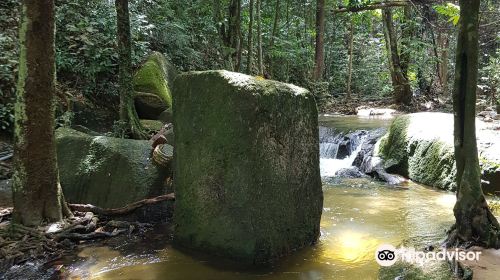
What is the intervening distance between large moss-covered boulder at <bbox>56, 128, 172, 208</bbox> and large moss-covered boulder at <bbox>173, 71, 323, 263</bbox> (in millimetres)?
1056

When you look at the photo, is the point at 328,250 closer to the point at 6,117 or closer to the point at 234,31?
the point at 6,117

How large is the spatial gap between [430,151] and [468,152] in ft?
12.0

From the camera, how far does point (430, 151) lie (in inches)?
294

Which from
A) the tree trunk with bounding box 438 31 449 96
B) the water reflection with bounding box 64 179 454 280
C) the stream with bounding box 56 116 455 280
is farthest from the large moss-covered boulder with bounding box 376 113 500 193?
the tree trunk with bounding box 438 31 449 96

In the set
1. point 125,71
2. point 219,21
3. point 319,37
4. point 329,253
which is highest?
point 319,37

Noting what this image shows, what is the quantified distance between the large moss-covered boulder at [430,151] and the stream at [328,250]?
0.64 m

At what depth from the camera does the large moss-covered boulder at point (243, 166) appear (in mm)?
3783

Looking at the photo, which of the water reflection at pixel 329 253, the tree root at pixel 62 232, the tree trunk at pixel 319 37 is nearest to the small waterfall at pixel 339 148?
the water reflection at pixel 329 253

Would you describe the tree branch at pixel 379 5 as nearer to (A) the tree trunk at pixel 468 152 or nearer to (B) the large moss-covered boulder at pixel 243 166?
(A) the tree trunk at pixel 468 152

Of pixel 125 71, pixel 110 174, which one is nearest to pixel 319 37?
pixel 125 71

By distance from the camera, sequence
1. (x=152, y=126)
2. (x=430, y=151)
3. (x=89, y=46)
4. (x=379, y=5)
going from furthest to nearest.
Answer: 1. (x=379, y=5)
2. (x=89, y=46)
3. (x=152, y=126)
4. (x=430, y=151)

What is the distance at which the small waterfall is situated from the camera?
959 cm

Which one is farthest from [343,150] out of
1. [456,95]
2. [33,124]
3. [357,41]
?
[357,41]

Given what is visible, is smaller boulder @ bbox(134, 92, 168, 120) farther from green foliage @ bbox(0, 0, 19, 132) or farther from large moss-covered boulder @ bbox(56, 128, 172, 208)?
large moss-covered boulder @ bbox(56, 128, 172, 208)
